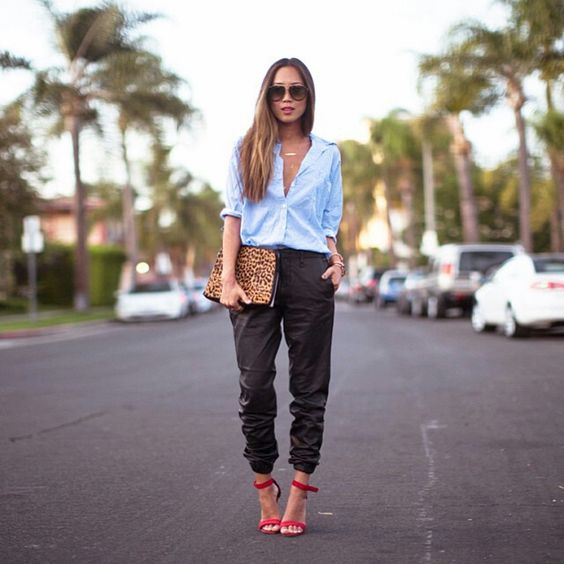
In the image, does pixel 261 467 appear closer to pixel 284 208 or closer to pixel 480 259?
pixel 284 208

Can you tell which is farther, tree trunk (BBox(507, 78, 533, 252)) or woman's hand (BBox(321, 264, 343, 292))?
tree trunk (BBox(507, 78, 533, 252))

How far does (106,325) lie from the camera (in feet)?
99.6

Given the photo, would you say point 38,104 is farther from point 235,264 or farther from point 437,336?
point 235,264

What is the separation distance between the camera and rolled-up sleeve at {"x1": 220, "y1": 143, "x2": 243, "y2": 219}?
14.8 feet

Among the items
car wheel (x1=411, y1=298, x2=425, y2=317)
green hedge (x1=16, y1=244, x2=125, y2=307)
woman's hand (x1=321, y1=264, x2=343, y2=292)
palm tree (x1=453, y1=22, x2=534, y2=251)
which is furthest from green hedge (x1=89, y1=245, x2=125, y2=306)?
woman's hand (x1=321, y1=264, x2=343, y2=292)

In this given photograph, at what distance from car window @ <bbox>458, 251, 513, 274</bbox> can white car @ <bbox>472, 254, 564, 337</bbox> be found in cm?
646

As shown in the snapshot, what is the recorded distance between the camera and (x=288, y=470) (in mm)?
6094

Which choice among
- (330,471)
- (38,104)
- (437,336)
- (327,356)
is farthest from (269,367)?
(38,104)

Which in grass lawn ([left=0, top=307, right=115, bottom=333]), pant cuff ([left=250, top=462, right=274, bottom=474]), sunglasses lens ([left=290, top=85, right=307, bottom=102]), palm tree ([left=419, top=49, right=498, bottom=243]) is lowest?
grass lawn ([left=0, top=307, right=115, bottom=333])

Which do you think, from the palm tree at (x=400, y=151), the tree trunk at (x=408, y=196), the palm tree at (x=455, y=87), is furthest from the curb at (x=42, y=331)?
the tree trunk at (x=408, y=196)

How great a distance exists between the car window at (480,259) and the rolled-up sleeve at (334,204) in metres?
20.9

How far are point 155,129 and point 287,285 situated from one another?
32873mm

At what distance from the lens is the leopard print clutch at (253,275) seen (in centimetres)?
436

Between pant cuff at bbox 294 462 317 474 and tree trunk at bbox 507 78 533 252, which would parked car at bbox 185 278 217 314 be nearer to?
tree trunk at bbox 507 78 533 252
